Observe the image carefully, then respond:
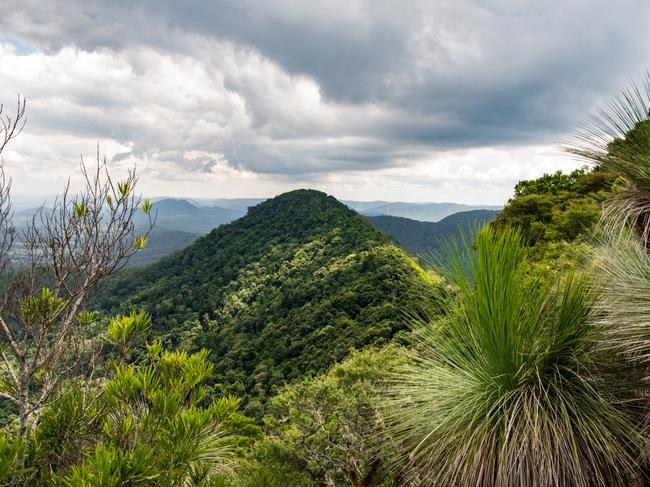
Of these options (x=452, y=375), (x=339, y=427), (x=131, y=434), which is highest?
(x=452, y=375)

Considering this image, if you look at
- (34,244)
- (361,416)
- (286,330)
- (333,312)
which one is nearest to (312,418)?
(361,416)

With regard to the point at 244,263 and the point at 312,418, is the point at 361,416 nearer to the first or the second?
the point at 312,418

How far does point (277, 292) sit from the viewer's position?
52656mm

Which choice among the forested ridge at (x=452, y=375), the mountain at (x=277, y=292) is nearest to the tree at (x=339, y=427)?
the forested ridge at (x=452, y=375)

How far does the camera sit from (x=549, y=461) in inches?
78.2

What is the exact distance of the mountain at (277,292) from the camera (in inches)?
1181

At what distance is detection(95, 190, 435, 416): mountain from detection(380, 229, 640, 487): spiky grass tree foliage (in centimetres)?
77

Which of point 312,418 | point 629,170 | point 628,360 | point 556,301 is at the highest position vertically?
point 629,170

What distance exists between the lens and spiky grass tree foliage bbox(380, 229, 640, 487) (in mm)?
2062

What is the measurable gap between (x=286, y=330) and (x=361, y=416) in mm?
30769

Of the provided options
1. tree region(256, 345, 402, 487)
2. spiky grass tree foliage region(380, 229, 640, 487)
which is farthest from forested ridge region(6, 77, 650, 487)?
tree region(256, 345, 402, 487)

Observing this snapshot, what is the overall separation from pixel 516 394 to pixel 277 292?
168ft

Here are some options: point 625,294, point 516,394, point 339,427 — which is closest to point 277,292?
point 339,427

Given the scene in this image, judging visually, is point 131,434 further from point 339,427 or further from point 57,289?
point 339,427
